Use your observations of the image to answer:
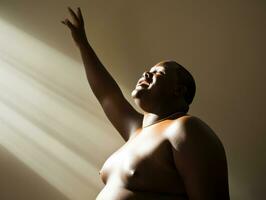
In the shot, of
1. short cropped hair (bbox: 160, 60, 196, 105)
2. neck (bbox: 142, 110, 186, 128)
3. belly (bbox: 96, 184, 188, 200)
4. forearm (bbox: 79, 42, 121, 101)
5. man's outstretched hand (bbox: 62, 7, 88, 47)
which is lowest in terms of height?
belly (bbox: 96, 184, 188, 200)

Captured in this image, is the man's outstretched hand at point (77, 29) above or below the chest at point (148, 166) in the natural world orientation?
above

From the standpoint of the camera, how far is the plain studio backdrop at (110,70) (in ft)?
4.29

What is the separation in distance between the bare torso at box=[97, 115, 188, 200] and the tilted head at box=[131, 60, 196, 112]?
0.09 metres

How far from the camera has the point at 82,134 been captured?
1.41 metres

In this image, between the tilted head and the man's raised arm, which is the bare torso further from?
the man's raised arm

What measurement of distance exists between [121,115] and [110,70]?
30 centimetres

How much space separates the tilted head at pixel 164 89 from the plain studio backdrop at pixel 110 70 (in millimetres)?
305

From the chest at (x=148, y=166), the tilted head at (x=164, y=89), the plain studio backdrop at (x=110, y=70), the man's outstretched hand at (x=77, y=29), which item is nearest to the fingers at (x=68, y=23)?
the man's outstretched hand at (x=77, y=29)

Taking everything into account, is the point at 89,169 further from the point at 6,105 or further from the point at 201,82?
the point at 201,82

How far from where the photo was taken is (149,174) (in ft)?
2.96

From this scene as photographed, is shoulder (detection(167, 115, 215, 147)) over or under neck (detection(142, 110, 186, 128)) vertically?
under

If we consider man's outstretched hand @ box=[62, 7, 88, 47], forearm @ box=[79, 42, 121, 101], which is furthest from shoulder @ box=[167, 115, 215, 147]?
man's outstretched hand @ box=[62, 7, 88, 47]

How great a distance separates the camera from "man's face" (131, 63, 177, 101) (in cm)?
105

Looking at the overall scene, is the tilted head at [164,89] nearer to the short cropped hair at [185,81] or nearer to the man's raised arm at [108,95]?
the short cropped hair at [185,81]
